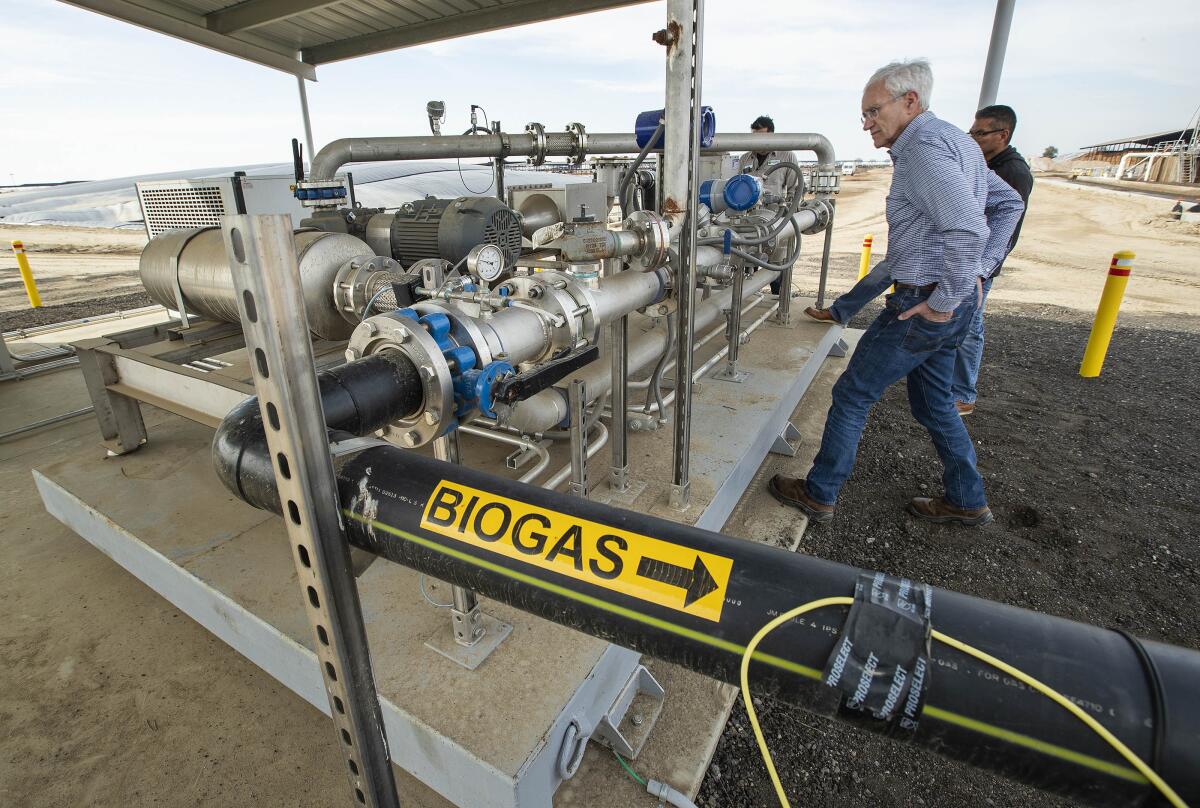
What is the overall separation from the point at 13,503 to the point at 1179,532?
5239mm

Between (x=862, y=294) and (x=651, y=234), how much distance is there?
9.51 ft

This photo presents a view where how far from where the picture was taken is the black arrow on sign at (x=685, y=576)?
0.65 meters

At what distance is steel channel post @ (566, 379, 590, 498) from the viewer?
78.0 inches

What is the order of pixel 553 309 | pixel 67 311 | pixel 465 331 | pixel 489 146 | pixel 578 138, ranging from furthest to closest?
1. pixel 67 311
2. pixel 578 138
3. pixel 489 146
4. pixel 553 309
5. pixel 465 331

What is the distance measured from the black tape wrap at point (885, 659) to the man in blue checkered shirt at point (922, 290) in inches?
73.9

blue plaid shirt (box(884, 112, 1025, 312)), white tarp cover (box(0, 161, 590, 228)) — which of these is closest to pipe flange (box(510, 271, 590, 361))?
blue plaid shirt (box(884, 112, 1025, 312))

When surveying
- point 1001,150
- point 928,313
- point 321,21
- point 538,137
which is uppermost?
point 321,21

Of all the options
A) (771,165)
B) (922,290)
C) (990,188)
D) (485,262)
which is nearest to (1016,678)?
(485,262)

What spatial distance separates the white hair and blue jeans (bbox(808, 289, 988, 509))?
2.23 feet

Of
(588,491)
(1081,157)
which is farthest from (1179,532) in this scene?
(1081,157)

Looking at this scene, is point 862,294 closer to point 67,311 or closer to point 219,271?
point 219,271

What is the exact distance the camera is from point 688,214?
1.91 meters

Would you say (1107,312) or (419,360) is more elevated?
(419,360)

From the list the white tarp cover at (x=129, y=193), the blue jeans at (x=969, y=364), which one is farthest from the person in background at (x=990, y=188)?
the white tarp cover at (x=129, y=193)
